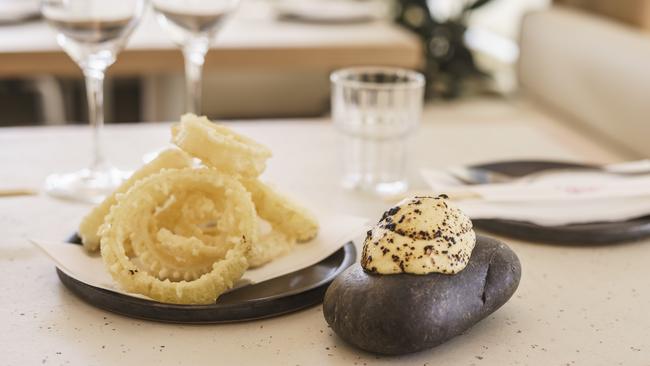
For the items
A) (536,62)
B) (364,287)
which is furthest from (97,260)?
(536,62)

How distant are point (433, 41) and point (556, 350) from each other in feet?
11.0

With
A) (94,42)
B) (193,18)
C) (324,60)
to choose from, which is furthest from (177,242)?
(324,60)

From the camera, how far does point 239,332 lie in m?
0.76

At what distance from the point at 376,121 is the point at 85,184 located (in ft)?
1.34

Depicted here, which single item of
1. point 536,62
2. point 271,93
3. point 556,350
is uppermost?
point 556,350

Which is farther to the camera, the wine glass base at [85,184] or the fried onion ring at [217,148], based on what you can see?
the wine glass base at [85,184]

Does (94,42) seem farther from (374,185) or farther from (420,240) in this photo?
(420,240)

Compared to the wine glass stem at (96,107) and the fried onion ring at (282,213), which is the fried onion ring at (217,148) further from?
the wine glass stem at (96,107)

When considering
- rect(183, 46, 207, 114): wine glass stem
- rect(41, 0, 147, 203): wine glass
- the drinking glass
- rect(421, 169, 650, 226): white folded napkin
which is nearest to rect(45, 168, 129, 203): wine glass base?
rect(41, 0, 147, 203): wine glass

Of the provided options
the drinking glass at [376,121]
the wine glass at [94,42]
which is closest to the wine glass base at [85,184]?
the wine glass at [94,42]

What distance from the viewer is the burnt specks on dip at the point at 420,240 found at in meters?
0.71

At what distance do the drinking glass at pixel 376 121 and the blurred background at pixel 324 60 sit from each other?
683mm

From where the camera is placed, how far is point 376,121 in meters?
1.25

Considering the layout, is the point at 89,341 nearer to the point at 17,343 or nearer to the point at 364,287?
the point at 17,343
